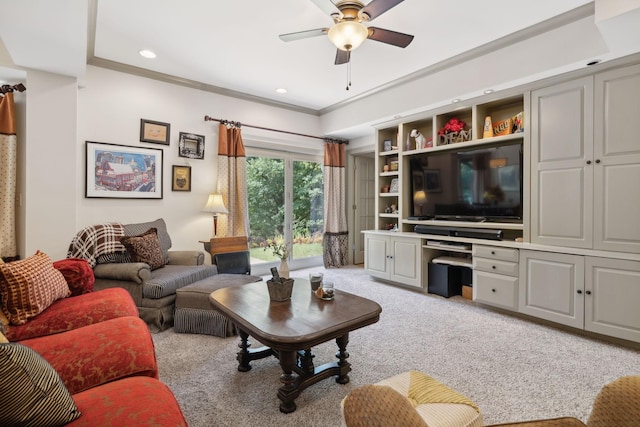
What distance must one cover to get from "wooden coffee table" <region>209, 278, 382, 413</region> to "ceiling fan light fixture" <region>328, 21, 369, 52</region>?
1.77 meters

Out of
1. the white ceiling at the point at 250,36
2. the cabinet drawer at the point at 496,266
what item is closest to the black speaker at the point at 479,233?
the cabinet drawer at the point at 496,266

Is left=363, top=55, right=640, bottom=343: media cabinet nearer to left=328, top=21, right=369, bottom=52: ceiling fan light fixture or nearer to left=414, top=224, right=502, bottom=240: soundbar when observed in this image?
left=414, top=224, right=502, bottom=240: soundbar

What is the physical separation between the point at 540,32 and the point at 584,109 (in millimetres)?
797

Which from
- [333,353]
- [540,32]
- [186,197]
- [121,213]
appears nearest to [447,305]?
[333,353]

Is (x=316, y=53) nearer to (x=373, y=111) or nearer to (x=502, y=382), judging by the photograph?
(x=373, y=111)

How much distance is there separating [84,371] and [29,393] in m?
0.49

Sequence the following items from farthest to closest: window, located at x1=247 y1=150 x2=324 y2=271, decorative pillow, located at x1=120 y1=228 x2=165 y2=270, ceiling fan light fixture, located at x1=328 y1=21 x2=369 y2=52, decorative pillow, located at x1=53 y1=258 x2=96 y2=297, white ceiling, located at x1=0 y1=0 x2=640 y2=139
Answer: window, located at x1=247 y1=150 x2=324 y2=271, decorative pillow, located at x1=120 y1=228 x2=165 y2=270, white ceiling, located at x1=0 y1=0 x2=640 y2=139, decorative pillow, located at x1=53 y1=258 x2=96 y2=297, ceiling fan light fixture, located at x1=328 y1=21 x2=369 y2=52

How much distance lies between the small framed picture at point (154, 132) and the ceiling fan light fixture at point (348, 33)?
2.67 meters

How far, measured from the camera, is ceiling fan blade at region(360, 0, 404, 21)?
1940 millimetres

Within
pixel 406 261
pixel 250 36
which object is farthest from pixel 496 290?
pixel 250 36

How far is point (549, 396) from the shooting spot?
6.14ft

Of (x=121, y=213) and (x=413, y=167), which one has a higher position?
(x=413, y=167)

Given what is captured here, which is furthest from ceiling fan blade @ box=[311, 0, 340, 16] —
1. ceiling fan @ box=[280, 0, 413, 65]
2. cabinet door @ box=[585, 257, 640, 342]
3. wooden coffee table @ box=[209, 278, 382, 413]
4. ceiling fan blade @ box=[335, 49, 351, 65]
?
cabinet door @ box=[585, 257, 640, 342]

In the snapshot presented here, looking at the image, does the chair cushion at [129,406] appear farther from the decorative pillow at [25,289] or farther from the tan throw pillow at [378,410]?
the decorative pillow at [25,289]
